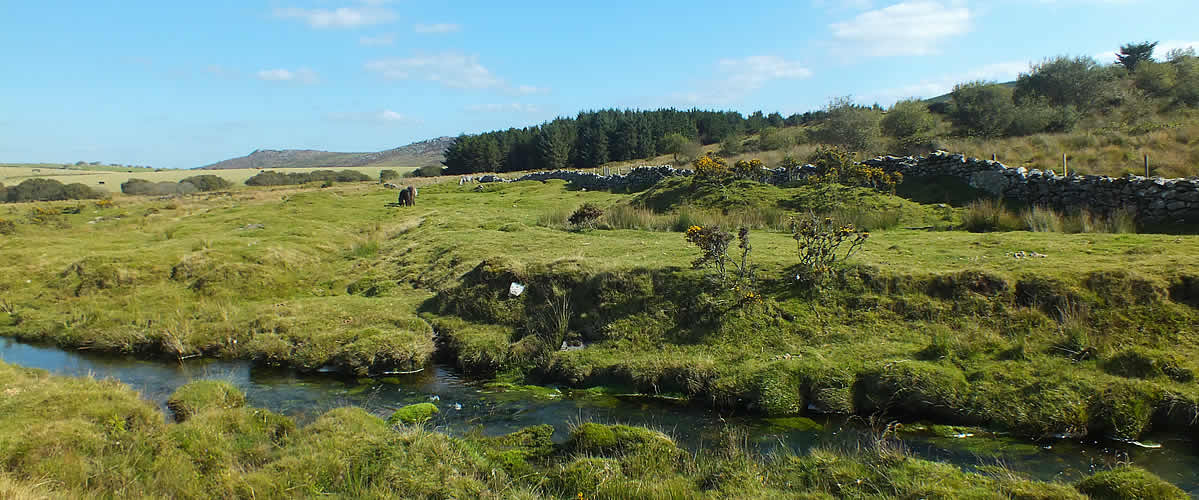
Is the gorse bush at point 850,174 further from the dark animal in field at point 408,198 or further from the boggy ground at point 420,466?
the dark animal in field at point 408,198

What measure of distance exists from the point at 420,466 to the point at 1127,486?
7.27 meters

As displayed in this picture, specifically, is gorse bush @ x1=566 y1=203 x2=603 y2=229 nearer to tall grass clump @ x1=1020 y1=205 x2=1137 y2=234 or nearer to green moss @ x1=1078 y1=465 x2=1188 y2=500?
tall grass clump @ x1=1020 y1=205 x2=1137 y2=234

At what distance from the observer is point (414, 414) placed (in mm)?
9664

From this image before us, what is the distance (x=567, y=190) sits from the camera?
38.4 meters

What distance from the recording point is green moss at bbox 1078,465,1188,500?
5.74 metres

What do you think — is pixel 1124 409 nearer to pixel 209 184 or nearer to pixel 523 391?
pixel 523 391

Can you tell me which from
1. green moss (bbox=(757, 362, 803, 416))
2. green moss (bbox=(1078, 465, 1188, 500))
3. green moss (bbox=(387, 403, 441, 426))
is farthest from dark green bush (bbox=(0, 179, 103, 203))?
green moss (bbox=(1078, 465, 1188, 500))

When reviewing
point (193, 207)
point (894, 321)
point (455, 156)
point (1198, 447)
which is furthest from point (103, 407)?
point (455, 156)

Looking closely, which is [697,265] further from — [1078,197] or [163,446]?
[1078,197]

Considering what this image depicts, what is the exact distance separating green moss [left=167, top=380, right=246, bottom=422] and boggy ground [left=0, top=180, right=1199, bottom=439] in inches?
95.7

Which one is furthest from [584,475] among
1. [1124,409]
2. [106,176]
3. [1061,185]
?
[106,176]

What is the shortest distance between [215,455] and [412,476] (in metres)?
2.61

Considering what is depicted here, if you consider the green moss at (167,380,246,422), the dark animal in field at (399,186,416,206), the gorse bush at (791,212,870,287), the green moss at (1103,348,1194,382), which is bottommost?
the green moss at (167,380,246,422)

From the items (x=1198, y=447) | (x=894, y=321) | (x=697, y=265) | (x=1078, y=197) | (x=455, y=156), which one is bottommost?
(x=1198, y=447)
